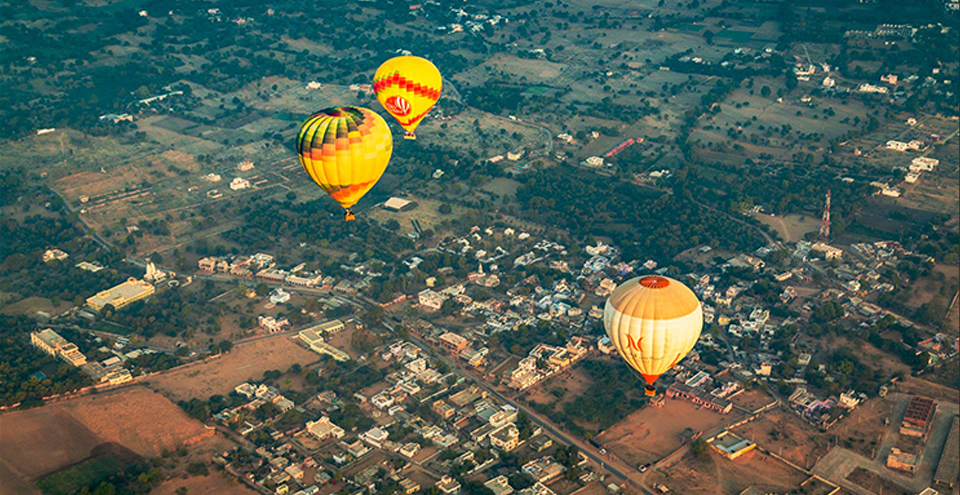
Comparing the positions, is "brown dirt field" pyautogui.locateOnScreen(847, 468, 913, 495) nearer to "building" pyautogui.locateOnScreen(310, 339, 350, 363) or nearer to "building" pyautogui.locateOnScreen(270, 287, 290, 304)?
"building" pyautogui.locateOnScreen(310, 339, 350, 363)

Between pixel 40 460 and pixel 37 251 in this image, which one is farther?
pixel 37 251

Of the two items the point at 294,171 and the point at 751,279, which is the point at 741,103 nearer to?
the point at 751,279

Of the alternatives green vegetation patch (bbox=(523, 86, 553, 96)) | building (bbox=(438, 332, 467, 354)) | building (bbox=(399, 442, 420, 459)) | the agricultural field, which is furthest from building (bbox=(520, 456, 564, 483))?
green vegetation patch (bbox=(523, 86, 553, 96))

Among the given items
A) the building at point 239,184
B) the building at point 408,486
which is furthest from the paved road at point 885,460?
the building at point 239,184

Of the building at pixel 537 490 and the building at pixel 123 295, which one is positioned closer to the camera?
the building at pixel 537 490

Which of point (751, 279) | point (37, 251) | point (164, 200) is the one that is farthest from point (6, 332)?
point (751, 279)

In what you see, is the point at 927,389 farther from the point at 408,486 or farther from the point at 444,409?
the point at 408,486

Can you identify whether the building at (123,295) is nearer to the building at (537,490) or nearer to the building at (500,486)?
the building at (500,486)
